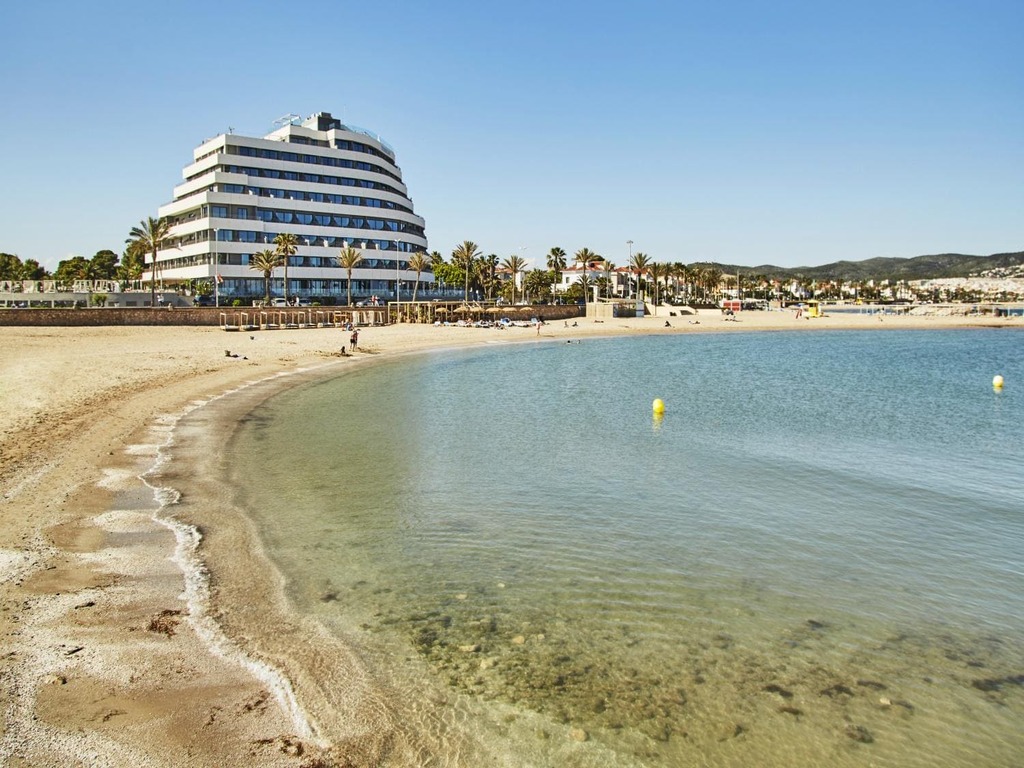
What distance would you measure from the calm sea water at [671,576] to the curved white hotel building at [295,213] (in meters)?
72.5

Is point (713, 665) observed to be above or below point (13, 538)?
below

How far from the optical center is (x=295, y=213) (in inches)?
3809

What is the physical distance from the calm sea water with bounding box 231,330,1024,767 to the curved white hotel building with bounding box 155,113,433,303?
72503mm

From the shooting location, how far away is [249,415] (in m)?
25.7

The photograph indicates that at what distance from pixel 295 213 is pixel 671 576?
95915 millimetres

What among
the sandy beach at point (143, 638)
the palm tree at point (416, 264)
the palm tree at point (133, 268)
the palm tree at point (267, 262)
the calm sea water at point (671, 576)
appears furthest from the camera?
the palm tree at point (416, 264)

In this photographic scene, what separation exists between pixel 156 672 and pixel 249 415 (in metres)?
19.3

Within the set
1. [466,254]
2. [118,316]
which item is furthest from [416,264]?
[118,316]

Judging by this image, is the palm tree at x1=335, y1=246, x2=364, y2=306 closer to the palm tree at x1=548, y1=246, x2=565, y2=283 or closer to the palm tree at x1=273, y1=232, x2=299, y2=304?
the palm tree at x1=273, y1=232, x2=299, y2=304

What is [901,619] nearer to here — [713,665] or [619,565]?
[713,665]

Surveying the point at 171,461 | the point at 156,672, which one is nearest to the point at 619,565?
the point at 156,672

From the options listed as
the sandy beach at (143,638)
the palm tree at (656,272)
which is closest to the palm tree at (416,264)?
the palm tree at (656,272)

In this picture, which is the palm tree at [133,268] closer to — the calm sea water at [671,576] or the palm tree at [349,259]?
the palm tree at [349,259]

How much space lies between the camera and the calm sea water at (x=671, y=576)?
7.17 m
